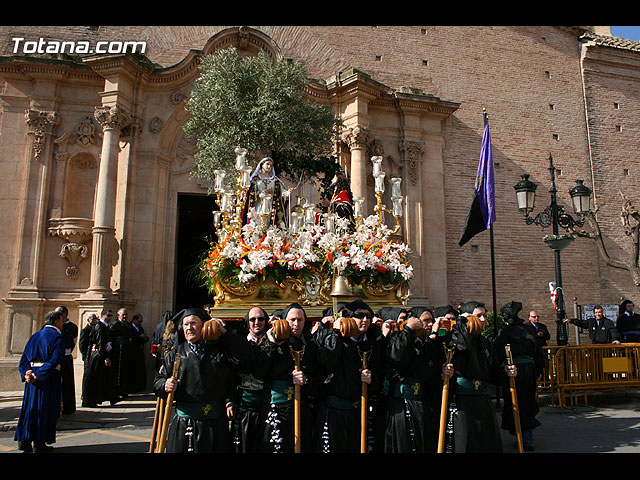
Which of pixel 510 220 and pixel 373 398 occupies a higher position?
pixel 510 220

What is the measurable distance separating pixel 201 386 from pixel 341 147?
11.4m

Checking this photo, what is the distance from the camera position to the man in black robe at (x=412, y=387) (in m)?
5.32

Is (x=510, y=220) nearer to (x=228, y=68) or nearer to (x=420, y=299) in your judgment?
(x=420, y=299)

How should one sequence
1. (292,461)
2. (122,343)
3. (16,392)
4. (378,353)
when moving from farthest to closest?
(16,392)
(122,343)
(378,353)
(292,461)

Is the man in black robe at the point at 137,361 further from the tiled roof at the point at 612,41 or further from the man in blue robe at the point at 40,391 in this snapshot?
the tiled roof at the point at 612,41

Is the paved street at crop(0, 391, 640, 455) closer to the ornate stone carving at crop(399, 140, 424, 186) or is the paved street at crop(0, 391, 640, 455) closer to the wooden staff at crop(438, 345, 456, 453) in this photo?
the wooden staff at crop(438, 345, 456, 453)

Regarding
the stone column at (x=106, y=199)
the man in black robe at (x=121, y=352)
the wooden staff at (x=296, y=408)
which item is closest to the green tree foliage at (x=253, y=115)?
the stone column at (x=106, y=199)

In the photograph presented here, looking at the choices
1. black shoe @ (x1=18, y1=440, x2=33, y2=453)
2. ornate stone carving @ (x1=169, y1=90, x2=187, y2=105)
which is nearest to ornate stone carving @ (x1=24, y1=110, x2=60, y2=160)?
ornate stone carving @ (x1=169, y1=90, x2=187, y2=105)

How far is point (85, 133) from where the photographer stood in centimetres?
1393

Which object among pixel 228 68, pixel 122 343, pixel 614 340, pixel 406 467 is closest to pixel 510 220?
pixel 614 340

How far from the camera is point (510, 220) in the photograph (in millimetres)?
17656

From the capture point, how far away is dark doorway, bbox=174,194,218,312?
53.1ft

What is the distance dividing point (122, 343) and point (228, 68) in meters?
6.48

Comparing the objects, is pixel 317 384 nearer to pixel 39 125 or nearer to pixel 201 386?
pixel 201 386
